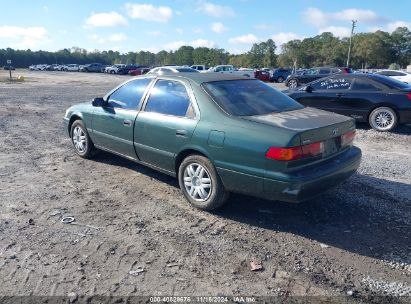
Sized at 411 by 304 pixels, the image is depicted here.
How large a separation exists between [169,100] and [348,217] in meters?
2.59

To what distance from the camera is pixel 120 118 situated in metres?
5.27

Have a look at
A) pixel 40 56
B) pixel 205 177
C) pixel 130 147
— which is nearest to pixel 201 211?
Result: pixel 205 177

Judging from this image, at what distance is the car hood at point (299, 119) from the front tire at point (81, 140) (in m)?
3.24

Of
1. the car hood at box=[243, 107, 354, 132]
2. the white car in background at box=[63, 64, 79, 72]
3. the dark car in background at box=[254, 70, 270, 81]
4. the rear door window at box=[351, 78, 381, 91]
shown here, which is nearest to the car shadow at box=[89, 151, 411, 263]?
the car hood at box=[243, 107, 354, 132]

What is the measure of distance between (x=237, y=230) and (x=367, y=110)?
257 inches

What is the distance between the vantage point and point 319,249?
3.54m

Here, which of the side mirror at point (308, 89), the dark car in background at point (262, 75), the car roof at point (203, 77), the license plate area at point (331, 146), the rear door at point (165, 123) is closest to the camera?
the license plate area at point (331, 146)

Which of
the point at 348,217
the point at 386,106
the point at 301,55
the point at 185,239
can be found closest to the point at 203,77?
the point at 185,239

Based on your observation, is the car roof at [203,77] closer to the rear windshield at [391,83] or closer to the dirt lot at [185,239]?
the dirt lot at [185,239]

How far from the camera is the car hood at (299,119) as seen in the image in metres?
3.83

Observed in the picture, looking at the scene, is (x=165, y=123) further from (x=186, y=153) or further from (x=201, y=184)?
(x=201, y=184)

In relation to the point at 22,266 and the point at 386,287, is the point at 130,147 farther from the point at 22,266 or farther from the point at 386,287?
the point at 386,287

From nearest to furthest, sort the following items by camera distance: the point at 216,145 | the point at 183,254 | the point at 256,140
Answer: the point at 183,254 → the point at 256,140 → the point at 216,145

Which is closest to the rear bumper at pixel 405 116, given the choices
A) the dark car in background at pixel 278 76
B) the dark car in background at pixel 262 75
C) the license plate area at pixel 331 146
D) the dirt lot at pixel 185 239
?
the dirt lot at pixel 185 239
